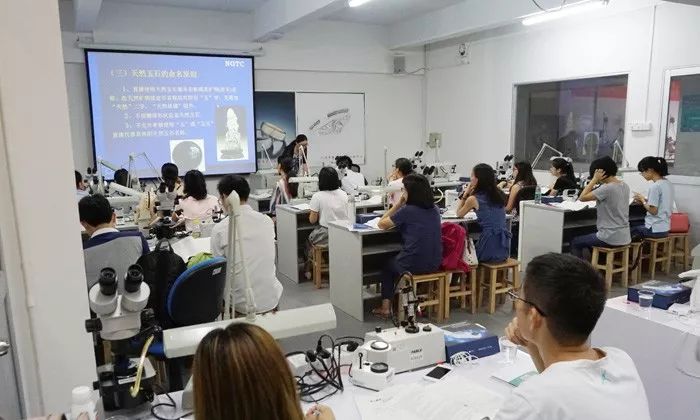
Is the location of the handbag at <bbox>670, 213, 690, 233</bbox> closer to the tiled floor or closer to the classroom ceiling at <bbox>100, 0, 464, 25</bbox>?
the tiled floor

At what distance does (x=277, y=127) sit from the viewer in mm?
7898

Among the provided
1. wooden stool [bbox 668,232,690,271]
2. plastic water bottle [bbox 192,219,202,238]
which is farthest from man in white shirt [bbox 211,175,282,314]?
wooden stool [bbox 668,232,690,271]

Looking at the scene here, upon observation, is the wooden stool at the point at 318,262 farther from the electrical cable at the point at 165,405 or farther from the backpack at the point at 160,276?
the electrical cable at the point at 165,405

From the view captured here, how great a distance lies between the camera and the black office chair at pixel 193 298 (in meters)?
2.43

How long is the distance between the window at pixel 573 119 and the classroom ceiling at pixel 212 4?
13.1 ft

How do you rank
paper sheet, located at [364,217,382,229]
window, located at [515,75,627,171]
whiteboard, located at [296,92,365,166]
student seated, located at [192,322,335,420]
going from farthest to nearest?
whiteboard, located at [296,92,365,166] < window, located at [515,75,627,171] < paper sheet, located at [364,217,382,229] < student seated, located at [192,322,335,420]

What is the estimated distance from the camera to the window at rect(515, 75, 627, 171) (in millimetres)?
6219

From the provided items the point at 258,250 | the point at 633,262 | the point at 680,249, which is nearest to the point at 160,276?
the point at 258,250

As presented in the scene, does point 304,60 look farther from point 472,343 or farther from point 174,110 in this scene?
point 472,343

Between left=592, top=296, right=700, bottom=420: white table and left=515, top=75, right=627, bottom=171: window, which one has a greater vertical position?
left=515, top=75, right=627, bottom=171: window

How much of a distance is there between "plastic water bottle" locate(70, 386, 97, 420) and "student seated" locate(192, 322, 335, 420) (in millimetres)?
597

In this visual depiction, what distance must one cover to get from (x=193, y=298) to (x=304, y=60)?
617 centimetres

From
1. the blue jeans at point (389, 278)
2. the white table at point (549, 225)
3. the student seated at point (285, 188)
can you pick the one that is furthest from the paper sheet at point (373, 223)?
the white table at point (549, 225)

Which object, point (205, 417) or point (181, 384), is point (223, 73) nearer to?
point (181, 384)
